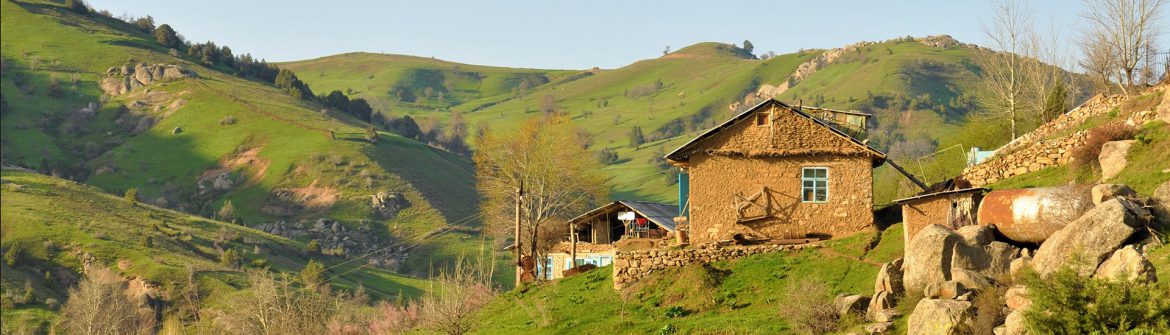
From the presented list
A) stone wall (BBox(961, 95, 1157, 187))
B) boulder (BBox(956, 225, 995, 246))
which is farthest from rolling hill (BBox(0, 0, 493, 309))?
boulder (BBox(956, 225, 995, 246))

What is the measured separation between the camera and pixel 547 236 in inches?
2350

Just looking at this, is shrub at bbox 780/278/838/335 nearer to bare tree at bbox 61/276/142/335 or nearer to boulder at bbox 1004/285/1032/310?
boulder at bbox 1004/285/1032/310

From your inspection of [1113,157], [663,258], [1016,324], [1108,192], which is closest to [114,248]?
[663,258]

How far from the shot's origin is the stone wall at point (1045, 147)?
38.2 m

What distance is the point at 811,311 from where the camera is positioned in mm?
27844

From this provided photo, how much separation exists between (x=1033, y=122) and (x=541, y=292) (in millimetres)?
28561

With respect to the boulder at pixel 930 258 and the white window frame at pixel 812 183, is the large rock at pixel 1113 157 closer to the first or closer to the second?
the boulder at pixel 930 258

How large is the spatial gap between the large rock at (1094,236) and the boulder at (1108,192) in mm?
1734

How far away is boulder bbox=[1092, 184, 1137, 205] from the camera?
1049 inches

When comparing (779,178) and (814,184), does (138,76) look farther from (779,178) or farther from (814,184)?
(814,184)

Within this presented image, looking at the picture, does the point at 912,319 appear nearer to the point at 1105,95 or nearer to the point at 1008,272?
the point at 1008,272

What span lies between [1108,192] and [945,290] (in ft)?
16.7

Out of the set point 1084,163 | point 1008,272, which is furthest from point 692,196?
point 1008,272

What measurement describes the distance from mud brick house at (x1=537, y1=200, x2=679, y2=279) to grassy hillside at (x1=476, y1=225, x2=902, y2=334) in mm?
14822
